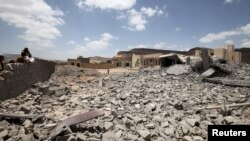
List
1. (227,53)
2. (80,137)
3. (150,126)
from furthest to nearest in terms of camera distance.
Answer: (227,53) → (150,126) → (80,137)

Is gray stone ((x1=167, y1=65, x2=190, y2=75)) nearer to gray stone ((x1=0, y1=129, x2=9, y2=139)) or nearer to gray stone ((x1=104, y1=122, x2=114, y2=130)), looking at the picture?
gray stone ((x1=104, y1=122, x2=114, y2=130))

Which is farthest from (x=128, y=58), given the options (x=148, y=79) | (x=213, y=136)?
(x=213, y=136)

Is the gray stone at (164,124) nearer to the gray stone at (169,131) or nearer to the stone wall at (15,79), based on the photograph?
the gray stone at (169,131)

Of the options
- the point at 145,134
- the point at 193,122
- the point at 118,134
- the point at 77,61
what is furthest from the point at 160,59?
the point at 77,61

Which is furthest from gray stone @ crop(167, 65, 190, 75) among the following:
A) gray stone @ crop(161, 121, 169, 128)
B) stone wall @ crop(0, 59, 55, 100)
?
gray stone @ crop(161, 121, 169, 128)

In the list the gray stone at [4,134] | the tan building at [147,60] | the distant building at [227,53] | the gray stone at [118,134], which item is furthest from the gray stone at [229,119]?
the tan building at [147,60]

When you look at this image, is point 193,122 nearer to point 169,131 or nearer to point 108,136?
point 169,131

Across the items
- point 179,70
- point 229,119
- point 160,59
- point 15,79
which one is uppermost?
point 160,59

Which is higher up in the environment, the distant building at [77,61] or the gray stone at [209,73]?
the distant building at [77,61]

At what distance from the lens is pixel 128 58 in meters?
43.1

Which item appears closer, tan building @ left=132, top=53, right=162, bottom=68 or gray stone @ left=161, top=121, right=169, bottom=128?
gray stone @ left=161, top=121, right=169, bottom=128

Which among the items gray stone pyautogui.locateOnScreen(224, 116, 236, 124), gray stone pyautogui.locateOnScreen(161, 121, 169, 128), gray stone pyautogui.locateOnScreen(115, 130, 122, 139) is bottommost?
gray stone pyautogui.locateOnScreen(115, 130, 122, 139)

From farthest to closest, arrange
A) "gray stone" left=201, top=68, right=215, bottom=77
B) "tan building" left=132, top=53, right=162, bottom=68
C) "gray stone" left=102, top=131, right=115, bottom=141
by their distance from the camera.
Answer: "tan building" left=132, top=53, right=162, bottom=68 → "gray stone" left=201, top=68, right=215, bottom=77 → "gray stone" left=102, top=131, right=115, bottom=141

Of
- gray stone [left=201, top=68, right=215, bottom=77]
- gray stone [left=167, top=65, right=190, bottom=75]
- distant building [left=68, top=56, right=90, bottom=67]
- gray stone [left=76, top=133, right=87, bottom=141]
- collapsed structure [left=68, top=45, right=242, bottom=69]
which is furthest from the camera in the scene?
distant building [left=68, top=56, right=90, bottom=67]
